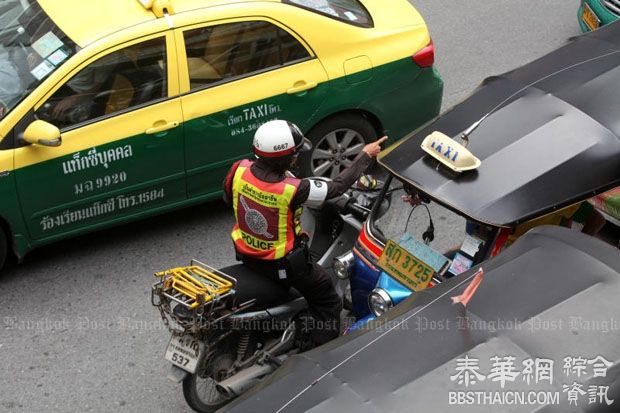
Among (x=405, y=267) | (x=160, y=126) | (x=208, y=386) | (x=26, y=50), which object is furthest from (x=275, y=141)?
(x=26, y=50)

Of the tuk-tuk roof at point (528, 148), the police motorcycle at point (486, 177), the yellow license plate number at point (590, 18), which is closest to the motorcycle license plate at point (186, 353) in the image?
the police motorcycle at point (486, 177)

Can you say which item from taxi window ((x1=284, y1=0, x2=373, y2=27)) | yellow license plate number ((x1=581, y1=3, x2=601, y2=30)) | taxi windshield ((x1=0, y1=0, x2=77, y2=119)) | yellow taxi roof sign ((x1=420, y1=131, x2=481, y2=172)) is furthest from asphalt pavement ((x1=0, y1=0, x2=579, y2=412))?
yellow license plate number ((x1=581, y1=3, x2=601, y2=30))

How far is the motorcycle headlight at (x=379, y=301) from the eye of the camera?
17.6 ft

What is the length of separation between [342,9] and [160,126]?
6.03ft

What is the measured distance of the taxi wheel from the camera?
24.7 ft

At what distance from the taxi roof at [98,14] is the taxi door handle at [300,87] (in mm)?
708

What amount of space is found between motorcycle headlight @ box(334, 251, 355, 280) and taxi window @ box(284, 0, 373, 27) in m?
2.40

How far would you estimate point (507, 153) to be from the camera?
212 inches

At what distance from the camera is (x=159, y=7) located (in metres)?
6.83

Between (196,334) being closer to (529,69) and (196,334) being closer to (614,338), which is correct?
(614,338)

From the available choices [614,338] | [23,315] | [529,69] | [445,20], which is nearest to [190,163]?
[23,315]

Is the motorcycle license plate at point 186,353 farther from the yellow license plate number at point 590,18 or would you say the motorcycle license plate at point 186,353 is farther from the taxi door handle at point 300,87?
the yellow license plate number at point 590,18

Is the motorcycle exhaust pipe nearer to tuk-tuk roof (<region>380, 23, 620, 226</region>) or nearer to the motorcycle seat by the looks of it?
the motorcycle seat

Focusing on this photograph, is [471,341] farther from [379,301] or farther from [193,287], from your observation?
[193,287]
